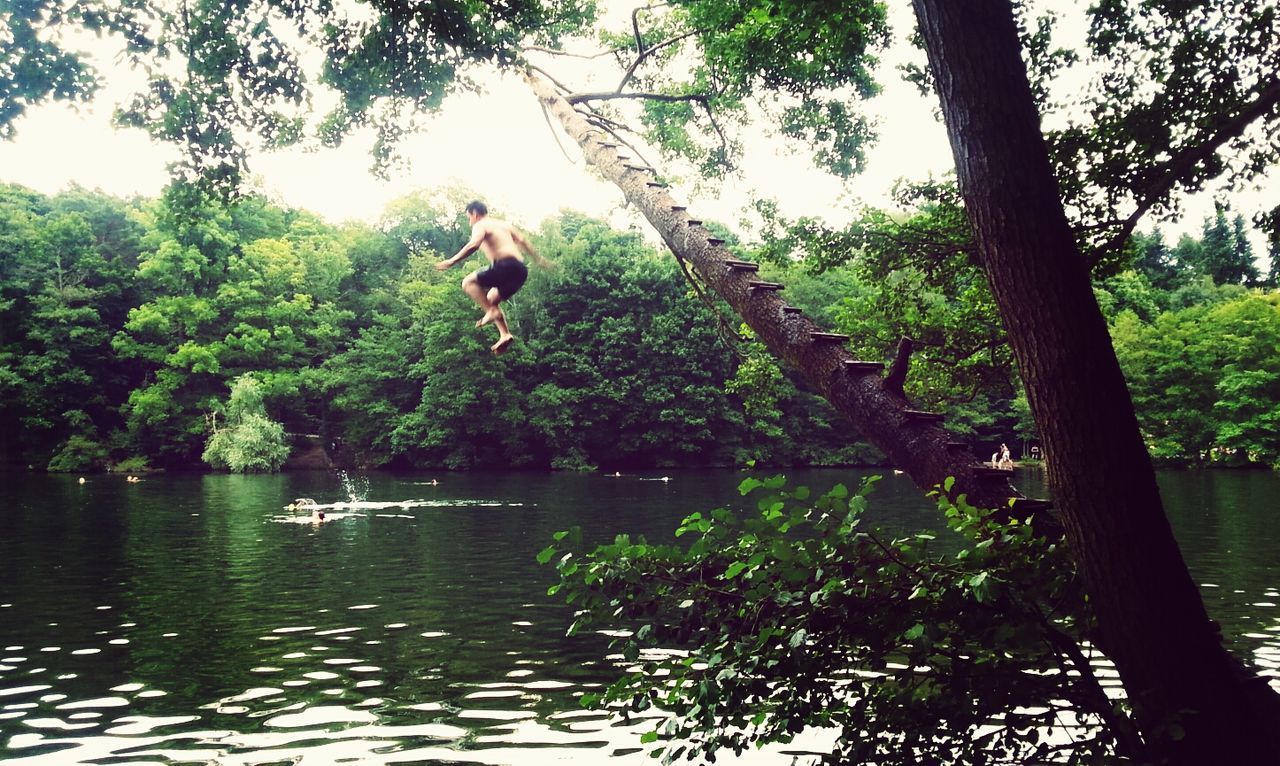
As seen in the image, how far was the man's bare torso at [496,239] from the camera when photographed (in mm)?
7355

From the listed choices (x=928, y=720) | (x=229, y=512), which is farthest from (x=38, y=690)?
(x=229, y=512)

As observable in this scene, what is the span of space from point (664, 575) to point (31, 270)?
60.8 meters

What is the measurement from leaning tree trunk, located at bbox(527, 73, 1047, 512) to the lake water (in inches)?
123

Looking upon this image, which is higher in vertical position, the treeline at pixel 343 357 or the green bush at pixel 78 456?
the treeline at pixel 343 357

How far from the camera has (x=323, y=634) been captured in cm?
1182

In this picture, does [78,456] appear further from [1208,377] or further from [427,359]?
[1208,377]

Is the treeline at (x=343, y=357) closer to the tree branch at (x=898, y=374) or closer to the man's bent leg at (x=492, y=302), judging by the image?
the man's bent leg at (x=492, y=302)

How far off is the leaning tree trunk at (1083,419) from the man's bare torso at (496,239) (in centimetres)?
451

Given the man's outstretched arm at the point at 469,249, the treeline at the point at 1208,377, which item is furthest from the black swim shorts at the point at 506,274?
the treeline at the point at 1208,377

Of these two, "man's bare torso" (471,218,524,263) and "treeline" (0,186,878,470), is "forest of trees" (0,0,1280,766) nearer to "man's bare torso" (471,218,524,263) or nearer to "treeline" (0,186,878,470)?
"man's bare torso" (471,218,524,263)

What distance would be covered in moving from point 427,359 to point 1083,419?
5384 cm

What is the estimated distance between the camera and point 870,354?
39.0ft

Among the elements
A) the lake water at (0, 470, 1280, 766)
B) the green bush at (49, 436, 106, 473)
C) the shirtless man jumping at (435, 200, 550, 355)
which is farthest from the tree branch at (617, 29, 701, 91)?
the green bush at (49, 436, 106, 473)

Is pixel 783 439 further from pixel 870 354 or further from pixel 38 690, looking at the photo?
pixel 38 690
